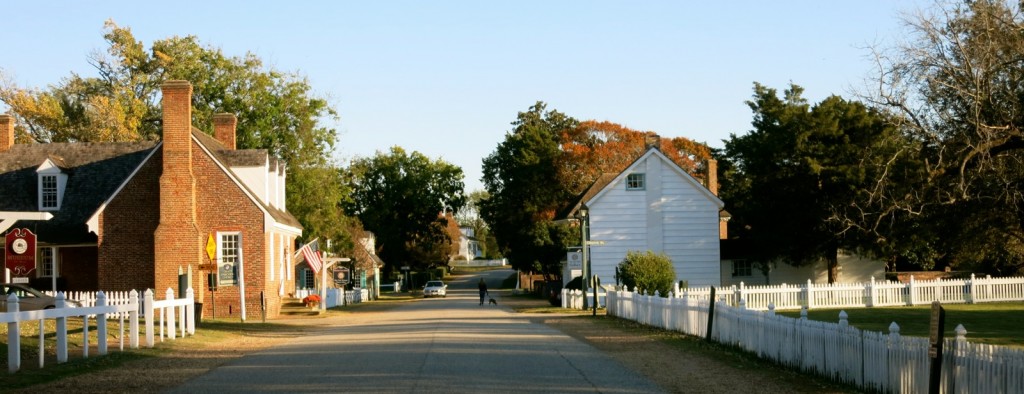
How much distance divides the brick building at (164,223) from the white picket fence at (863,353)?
2044 centimetres

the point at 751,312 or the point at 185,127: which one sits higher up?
the point at 185,127

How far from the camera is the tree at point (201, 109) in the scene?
190 ft

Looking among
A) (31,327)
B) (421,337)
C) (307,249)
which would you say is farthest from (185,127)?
(421,337)

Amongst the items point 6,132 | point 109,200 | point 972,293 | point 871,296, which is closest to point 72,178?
point 109,200

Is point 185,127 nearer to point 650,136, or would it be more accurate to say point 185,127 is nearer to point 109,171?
point 109,171

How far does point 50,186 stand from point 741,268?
3256 centimetres

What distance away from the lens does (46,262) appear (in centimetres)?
4084

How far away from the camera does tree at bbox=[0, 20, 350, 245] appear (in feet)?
190

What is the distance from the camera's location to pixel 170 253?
3859cm

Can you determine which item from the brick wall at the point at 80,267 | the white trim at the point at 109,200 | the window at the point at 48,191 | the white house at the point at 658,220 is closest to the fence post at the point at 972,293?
the white house at the point at 658,220

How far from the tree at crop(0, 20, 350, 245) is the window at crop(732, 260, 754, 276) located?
2289 centimetres

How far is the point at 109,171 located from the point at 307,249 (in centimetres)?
839

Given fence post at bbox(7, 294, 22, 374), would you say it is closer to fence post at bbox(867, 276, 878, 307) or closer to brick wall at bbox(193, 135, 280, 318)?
brick wall at bbox(193, 135, 280, 318)

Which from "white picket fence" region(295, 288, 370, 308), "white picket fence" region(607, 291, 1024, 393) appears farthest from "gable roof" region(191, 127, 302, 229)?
"white picket fence" region(607, 291, 1024, 393)
